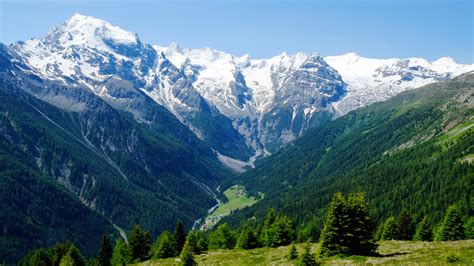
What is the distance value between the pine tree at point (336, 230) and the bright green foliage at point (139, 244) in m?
50.8

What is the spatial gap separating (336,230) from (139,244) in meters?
54.1

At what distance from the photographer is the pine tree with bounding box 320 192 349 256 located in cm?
5341

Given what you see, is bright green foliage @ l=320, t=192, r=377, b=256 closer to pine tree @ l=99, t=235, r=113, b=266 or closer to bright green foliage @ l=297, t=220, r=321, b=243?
pine tree @ l=99, t=235, r=113, b=266

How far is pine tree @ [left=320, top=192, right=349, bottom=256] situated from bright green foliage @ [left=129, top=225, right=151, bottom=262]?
50.8 metres

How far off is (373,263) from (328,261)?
5.47m

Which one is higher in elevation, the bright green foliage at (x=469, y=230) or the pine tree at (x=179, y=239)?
the pine tree at (x=179, y=239)

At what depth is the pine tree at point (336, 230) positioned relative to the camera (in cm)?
5341

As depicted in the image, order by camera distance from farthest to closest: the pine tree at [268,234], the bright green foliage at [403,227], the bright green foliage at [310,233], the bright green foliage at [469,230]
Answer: the bright green foliage at [310,233], the bright green foliage at [403,227], the pine tree at [268,234], the bright green foliage at [469,230]

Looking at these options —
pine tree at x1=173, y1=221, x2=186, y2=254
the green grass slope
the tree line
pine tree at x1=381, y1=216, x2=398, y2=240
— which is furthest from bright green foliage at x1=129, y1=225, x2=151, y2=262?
pine tree at x1=381, y1=216, x2=398, y2=240

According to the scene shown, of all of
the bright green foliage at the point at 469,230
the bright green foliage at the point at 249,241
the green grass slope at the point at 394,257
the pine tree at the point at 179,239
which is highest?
the pine tree at the point at 179,239

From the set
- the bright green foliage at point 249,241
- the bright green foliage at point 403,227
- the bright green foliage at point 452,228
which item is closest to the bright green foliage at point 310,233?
the bright green foliage at point 403,227

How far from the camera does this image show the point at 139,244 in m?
95.4

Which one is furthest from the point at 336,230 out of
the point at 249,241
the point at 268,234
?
the point at 268,234

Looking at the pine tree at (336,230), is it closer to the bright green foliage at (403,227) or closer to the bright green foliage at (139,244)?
the bright green foliage at (403,227)
